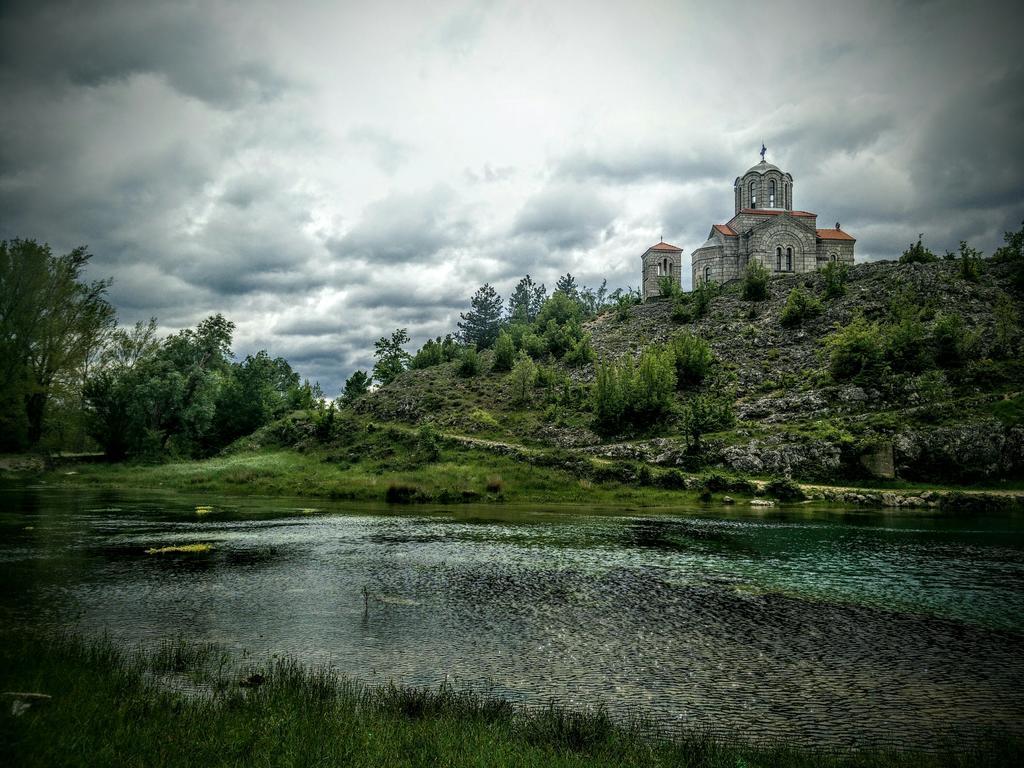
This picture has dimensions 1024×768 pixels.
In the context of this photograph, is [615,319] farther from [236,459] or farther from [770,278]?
[236,459]

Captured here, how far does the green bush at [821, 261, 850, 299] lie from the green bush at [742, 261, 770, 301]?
8.79 meters

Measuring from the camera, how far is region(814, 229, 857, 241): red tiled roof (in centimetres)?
10844

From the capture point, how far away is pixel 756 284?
91500 mm

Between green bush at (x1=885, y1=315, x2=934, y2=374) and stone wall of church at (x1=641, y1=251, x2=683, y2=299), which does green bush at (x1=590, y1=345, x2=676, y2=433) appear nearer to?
green bush at (x1=885, y1=315, x2=934, y2=374)


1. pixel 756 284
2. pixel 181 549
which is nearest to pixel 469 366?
pixel 756 284

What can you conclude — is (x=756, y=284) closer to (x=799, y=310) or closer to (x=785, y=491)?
(x=799, y=310)

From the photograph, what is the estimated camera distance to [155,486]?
5784 cm

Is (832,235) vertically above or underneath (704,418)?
above

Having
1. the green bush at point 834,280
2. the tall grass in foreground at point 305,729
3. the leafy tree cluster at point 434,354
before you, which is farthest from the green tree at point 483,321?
the tall grass in foreground at point 305,729

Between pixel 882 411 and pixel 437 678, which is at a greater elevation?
pixel 882 411

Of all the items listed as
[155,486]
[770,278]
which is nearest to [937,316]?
[770,278]

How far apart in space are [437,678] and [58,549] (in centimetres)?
2107

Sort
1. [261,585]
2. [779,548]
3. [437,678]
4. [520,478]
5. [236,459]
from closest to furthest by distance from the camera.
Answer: [437,678]
[261,585]
[779,548]
[520,478]
[236,459]

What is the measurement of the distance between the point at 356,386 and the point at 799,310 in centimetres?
7378
